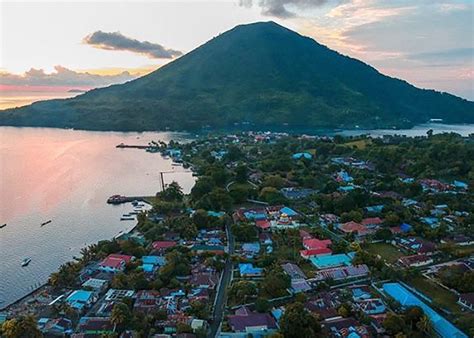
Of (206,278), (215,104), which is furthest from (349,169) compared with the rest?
(215,104)

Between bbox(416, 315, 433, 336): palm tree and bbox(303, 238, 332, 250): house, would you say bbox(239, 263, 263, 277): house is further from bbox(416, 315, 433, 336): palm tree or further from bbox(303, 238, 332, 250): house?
bbox(416, 315, 433, 336): palm tree

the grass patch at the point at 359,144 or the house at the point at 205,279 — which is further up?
the grass patch at the point at 359,144

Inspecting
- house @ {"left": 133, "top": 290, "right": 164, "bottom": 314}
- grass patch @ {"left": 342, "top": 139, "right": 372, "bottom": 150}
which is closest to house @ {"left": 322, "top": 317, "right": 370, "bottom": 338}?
house @ {"left": 133, "top": 290, "right": 164, "bottom": 314}

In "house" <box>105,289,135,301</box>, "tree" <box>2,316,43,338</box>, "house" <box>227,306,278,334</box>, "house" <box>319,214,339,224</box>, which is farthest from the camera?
"house" <box>319,214,339,224</box>

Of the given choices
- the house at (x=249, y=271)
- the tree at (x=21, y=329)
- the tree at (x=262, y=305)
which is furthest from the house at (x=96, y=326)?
the house at (x=249, y=271)

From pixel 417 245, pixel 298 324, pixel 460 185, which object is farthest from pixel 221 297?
pixel 460 185

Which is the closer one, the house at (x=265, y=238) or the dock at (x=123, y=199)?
the house at (x=265, y=238)

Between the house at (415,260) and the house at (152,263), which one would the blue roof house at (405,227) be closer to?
the house at (415,260)
